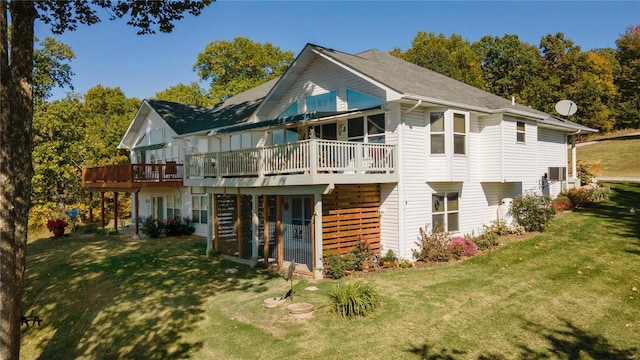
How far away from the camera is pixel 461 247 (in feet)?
48.1

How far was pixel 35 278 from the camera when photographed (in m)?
15.5

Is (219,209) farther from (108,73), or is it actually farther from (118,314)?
(108,73)

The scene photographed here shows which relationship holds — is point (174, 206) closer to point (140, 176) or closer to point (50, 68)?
point (140, 176)

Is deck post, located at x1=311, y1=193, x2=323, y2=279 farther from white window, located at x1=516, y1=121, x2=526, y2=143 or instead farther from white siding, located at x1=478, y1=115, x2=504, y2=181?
white window, located at x1=516, y1=121, x2=526, y2=143

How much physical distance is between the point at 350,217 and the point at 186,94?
132 feet

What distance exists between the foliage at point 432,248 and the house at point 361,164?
32cm

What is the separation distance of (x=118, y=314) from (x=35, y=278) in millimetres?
6780

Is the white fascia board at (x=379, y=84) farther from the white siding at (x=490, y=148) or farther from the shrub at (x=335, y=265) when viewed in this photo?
the shrub at (x=335, y=265)

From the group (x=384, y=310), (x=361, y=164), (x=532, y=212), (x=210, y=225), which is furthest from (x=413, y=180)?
(x=210, y=225)

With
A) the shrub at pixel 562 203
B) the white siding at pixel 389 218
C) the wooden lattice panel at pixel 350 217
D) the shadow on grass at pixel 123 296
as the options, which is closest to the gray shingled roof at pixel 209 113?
the shadow on grass at pixel 123 296

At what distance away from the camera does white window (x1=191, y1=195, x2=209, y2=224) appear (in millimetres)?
23406

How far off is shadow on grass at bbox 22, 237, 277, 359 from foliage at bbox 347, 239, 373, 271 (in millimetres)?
2802

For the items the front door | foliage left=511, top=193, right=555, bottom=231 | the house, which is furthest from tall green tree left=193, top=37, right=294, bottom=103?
foliage left=511, top=193, right=555, bottom=231

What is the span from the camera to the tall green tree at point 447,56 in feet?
148
